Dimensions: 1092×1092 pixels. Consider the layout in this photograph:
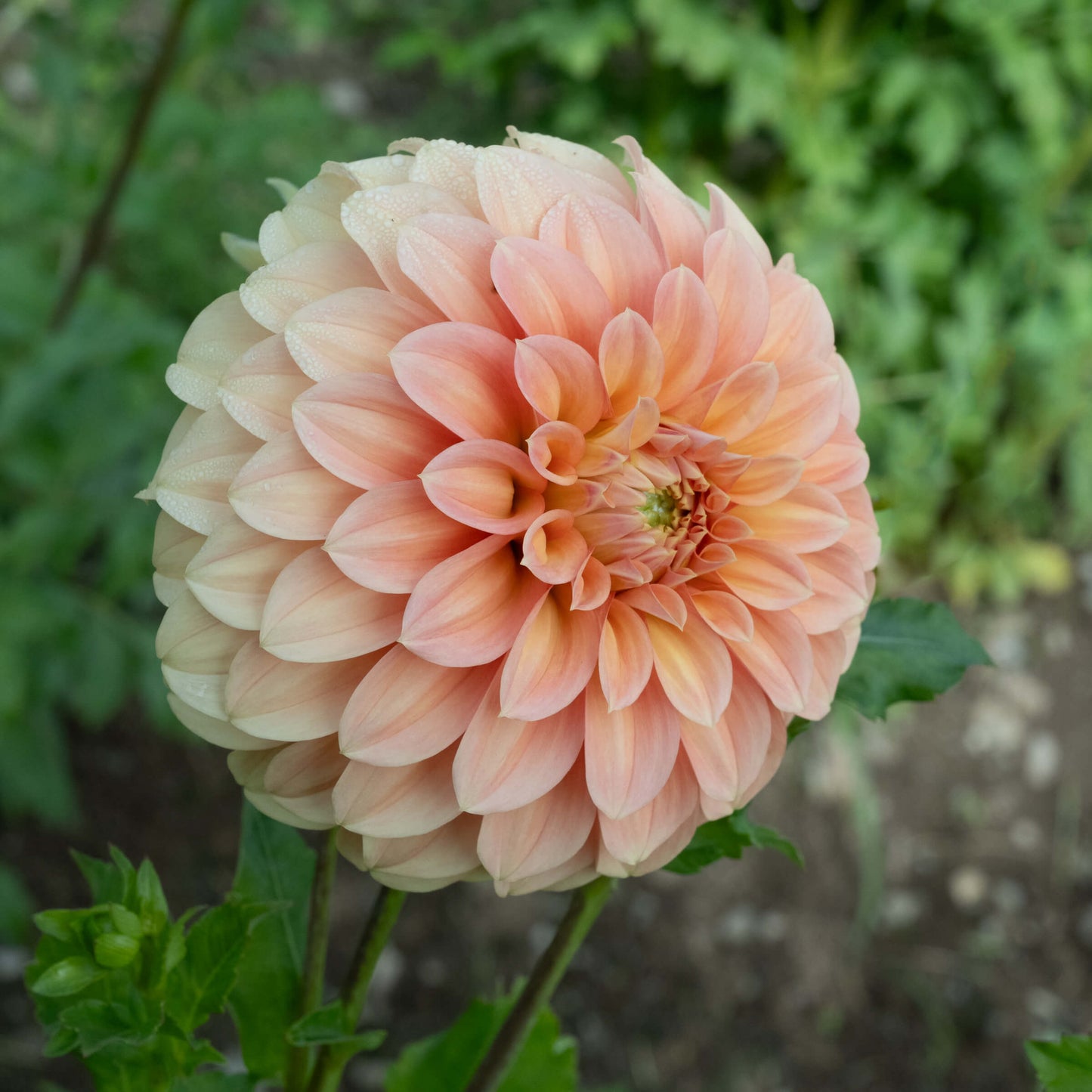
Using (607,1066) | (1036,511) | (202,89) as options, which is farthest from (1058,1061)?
(1036,511)

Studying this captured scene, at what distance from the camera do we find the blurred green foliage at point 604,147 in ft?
5.51

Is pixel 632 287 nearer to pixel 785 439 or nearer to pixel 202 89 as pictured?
pixel 785 439

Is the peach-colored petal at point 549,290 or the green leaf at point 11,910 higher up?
the peach-colored petal at point 549,290

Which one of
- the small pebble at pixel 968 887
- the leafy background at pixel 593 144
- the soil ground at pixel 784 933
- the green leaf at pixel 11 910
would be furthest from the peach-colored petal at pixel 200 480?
the small pebble at pixel 968 887

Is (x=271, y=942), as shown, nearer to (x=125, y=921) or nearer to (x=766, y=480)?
(x=125, y=921)

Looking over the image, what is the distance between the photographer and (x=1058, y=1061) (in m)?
0.61

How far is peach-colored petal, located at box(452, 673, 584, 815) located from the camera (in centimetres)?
53

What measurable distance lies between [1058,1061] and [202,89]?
96.3 inches

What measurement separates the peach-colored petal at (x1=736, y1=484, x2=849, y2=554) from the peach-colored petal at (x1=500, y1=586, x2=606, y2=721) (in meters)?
0.10

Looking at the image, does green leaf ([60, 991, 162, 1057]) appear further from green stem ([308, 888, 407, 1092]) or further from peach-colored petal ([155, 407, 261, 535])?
peach-colored petal ([155, 407, 261, 535])

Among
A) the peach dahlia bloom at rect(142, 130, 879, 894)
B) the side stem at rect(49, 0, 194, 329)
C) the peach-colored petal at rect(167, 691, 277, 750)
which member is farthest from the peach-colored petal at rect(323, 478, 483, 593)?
the side stem at rect(49, 0, 194, 329)

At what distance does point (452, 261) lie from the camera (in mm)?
557

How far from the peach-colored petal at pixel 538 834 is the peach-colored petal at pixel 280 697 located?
10 centimetres

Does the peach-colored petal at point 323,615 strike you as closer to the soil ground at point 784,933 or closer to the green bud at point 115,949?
the green bud at point 115,949
